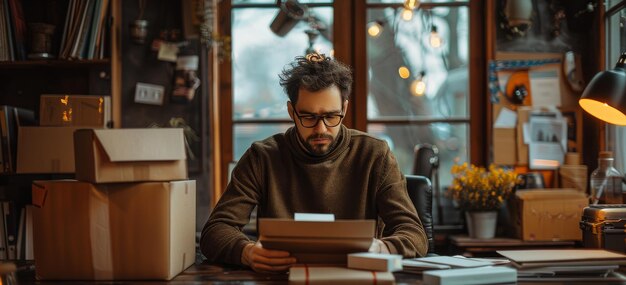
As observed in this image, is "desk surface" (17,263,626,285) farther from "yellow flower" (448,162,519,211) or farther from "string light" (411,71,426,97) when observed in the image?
"string light" (411,71,426,97)

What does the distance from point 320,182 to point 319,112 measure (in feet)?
0.89

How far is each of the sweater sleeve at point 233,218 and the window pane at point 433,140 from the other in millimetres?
1692

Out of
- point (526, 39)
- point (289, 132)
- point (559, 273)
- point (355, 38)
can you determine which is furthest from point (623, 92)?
point (355, 38)

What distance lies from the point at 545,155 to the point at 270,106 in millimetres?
1500

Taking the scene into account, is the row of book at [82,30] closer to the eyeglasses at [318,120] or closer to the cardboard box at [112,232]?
the eyeglasses at [318,120]

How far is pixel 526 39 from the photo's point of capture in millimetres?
3846

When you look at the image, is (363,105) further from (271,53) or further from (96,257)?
(96,257)

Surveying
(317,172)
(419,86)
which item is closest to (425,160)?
(419,86)

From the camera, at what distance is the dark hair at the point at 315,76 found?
226 centimetres

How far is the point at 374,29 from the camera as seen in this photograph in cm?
384

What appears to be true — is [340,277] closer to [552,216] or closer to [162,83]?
[552,216]

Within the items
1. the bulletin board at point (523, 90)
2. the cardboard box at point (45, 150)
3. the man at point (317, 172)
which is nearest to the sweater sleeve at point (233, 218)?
the man at point (317, 172)

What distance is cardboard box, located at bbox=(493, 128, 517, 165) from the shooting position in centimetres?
381

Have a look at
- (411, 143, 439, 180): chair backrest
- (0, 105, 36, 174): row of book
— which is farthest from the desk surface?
(411, 143, 439, 180): chair backrest
